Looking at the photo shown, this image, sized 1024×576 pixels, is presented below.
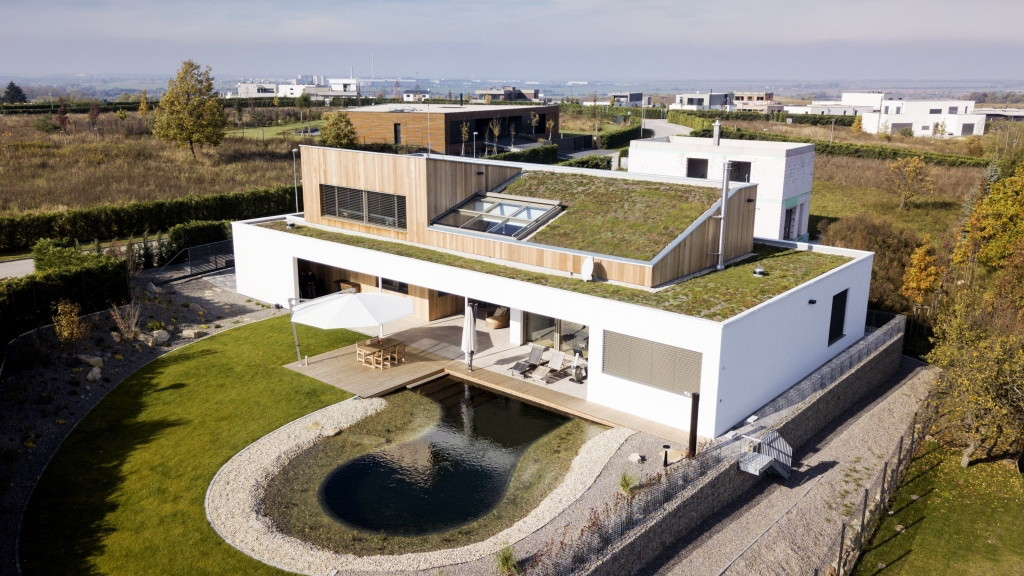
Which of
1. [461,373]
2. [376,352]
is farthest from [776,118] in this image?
[376,352]

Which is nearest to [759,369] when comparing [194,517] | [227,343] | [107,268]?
[194,517]

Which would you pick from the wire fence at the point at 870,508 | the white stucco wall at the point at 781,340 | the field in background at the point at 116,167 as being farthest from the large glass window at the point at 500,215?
the field in background at the point at 116,167

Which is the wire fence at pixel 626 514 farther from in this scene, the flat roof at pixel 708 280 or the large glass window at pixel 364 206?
the large glass window at pixel 364 206

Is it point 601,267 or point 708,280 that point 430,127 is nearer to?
point 601,267

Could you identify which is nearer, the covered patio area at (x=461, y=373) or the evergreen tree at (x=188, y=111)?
the covered patio area at (x=461, y=373)

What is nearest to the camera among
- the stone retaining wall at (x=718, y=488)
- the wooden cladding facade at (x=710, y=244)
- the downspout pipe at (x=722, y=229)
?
the stone retaining wall at (x=718, y=488)

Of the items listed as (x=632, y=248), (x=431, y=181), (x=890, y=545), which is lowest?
(x=890, y=545)

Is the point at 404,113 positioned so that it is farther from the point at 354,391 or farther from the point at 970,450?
the point at 970,450
